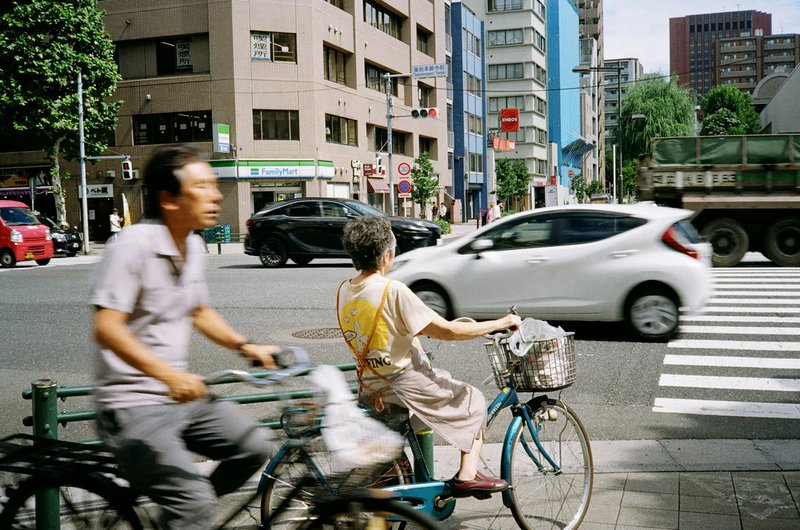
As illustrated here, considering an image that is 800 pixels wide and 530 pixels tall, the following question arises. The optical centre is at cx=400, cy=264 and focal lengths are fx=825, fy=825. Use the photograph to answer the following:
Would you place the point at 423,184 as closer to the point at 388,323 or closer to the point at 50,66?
the point at 50,66

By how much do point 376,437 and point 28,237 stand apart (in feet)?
83.1

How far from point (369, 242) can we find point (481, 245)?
7010 mm

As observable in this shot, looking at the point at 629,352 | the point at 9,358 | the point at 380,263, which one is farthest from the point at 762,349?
the point at 9,358

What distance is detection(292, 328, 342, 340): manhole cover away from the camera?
10483mm

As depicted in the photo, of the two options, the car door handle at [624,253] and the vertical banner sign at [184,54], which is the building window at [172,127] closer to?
the vertical banner sign at [184,54]

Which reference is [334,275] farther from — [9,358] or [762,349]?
[762,349]

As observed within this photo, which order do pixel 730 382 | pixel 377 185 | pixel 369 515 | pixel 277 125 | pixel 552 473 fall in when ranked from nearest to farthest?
pixel 369 515 < pixel 552 473 < pixel 730 382 < pixel 277 125 < pixel 377 185

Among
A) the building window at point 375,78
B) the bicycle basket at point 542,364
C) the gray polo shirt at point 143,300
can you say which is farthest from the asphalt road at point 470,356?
the building window at point 375,78

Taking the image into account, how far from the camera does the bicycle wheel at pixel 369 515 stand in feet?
8.50

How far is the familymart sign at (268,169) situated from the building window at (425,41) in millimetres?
21263

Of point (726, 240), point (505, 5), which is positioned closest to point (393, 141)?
point (505, 5)

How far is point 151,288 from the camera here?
2.67 meters

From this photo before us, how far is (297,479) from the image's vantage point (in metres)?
3.09

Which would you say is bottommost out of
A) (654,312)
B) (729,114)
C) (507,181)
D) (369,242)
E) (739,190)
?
(654,312)
